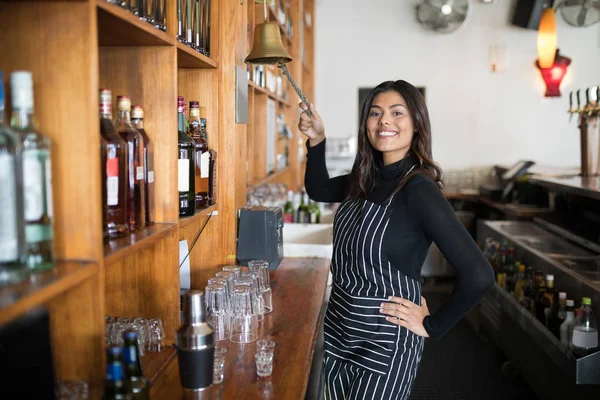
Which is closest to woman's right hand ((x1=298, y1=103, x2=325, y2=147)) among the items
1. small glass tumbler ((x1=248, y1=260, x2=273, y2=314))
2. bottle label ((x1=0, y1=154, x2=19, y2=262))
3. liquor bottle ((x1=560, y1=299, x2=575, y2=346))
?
small glass tumbler ((x1=248, y1=260, x2=273, y2=314))

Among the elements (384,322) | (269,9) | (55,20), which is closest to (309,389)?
A: (384,322)

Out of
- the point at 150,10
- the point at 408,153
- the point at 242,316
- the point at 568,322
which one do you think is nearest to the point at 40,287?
the point at 150,10

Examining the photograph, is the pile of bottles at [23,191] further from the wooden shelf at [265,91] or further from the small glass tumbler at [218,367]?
the wooden shelf at [265,91]

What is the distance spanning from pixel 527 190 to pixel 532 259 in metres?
1.98

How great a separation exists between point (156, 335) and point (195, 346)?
394 millimetres

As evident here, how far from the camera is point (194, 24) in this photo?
2.04 metres

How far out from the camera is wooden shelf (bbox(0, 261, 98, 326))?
0.88 m

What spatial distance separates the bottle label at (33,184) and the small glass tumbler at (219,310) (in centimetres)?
91

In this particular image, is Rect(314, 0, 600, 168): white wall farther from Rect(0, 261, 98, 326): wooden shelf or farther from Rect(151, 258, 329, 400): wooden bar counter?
Rect(0, 261, 98, 326): wooden shelf

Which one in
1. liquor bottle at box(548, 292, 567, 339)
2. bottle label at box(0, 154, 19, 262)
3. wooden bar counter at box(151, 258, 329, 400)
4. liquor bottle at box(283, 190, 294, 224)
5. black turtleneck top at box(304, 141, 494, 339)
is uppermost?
bottle label at box(0, 154, 19, 262)

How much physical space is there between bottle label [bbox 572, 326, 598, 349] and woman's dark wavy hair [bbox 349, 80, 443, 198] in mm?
1318

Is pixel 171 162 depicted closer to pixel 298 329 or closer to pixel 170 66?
pixel 170 66

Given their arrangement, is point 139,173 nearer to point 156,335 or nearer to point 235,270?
point 156,335

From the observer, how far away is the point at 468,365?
3.95 m
